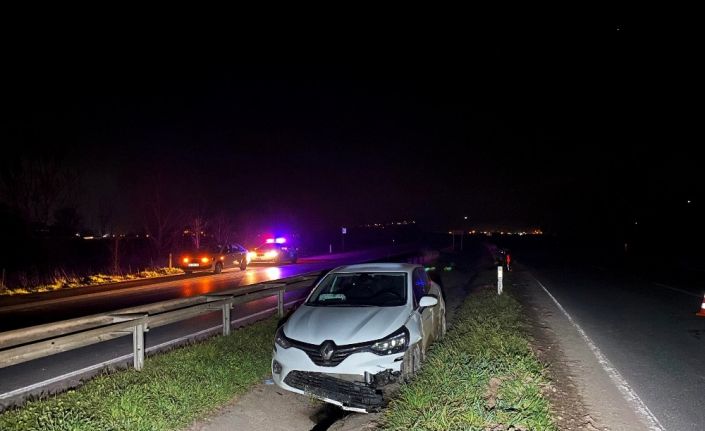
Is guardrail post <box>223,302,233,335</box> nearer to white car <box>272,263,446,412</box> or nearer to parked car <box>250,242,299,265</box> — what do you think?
white car <box>272,263,446,412</box>

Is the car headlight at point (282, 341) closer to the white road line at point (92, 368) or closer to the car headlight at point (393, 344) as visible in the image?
the car headlight at point (393, 344)

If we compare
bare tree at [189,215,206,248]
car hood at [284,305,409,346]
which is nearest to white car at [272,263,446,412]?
car hood at [284,305,409,346]

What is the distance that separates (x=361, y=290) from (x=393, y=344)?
191 cm

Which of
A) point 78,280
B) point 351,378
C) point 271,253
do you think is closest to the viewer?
point 351,378

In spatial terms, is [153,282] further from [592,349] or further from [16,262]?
[592,349]

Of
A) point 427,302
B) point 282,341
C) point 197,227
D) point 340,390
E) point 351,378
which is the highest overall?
point 197,227

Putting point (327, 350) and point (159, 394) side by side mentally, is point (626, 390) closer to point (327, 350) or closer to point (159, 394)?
point (327, 350)

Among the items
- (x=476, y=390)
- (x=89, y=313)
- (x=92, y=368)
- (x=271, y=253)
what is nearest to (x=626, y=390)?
(x=476, y=390)

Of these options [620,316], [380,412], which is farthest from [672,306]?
[380,412]

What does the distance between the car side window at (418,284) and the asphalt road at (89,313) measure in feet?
15.0

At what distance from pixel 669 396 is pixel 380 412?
3479 mm

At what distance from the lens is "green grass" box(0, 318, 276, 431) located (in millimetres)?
4855

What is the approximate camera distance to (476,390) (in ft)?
18.6

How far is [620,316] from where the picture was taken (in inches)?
473
